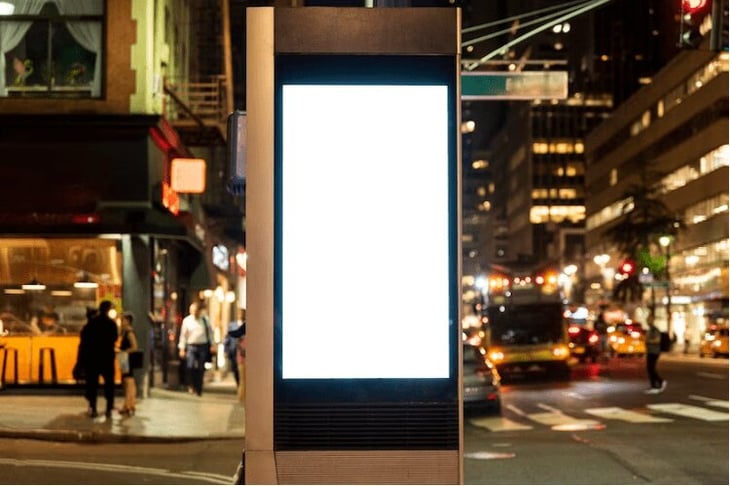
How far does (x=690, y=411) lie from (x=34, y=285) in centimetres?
1293

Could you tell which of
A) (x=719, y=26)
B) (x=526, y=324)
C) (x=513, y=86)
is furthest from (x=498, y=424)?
(x=526, y=324)

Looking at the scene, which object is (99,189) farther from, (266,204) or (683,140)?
(683,140)

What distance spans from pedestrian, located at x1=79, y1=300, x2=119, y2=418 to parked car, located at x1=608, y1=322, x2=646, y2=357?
126ft

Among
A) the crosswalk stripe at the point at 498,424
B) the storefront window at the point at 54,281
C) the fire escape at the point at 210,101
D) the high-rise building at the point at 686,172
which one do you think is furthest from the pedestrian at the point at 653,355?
the high-rise building at the point at 686,172

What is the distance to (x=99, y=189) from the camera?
22.8 metres

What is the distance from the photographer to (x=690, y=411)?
2131 centimetres

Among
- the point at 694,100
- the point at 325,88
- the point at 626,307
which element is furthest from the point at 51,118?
the point at 626,307

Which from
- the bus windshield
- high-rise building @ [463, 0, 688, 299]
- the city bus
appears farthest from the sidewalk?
high-rise building @ [463, 0, 688, 299]

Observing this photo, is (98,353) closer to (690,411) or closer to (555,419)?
(555,419)

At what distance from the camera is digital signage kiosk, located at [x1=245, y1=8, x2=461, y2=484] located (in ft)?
19.3

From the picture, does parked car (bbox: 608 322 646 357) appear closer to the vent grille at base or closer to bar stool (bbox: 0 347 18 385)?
bar stool (bbox: 0 347 18 385)

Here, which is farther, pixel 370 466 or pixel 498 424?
pixel 498 424

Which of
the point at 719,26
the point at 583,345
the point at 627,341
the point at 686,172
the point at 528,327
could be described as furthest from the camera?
the point at 686,172

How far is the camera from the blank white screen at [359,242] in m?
5.88
